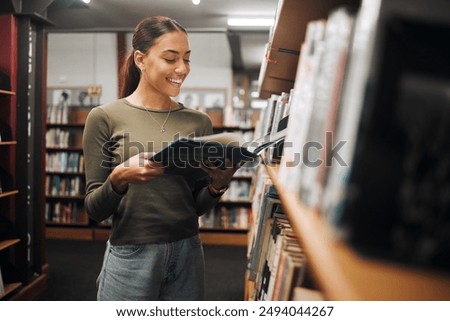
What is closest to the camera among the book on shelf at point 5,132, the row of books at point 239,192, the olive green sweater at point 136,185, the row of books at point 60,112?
the olive green sweater at point 136,185

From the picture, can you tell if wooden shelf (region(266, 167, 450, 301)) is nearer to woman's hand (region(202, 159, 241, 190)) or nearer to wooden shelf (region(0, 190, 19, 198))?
woman's hand (region(202, 159, 241, 190))

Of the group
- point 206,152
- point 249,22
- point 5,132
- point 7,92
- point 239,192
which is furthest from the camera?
point 239,192

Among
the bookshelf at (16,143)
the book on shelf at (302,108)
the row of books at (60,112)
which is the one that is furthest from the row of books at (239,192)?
the book on shelf at (302,108)

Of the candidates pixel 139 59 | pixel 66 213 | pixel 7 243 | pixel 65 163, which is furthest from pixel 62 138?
pixel 139 59

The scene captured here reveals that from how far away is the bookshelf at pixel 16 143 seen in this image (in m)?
2.55

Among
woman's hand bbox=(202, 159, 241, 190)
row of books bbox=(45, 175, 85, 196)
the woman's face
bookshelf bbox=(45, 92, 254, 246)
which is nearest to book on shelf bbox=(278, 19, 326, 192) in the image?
woman's hand bbox=(202, 159, 241, 190)

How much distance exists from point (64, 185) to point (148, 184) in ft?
12.5

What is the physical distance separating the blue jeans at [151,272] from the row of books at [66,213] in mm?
3631

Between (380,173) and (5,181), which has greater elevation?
(380,173)

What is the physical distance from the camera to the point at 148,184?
3.89ft

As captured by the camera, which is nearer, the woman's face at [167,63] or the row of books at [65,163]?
the woman's face at [167,63]

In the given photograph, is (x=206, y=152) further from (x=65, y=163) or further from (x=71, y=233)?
(x=71, y=233)

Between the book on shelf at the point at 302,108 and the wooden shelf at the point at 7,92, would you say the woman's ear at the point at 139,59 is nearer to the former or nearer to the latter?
the book on shelf at the point at 302,108

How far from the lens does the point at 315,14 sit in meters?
0.95
